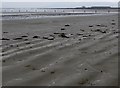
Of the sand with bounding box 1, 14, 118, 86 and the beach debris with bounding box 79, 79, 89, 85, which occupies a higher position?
the beach debris with bounding box 79, 79, 89, 85

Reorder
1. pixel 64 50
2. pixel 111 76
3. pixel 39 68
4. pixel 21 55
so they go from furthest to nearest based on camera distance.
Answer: pixel 64 50, pixel 21 55, pixel 39 68, pixel 111 76

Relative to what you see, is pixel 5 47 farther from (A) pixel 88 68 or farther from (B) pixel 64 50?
(A) pixel 88 68

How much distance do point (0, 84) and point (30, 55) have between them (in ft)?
8.33

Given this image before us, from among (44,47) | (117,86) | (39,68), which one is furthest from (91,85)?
(44,47)

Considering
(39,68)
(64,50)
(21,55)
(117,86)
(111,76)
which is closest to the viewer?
(117,86)

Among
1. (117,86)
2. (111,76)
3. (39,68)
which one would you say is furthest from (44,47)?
(117,86)

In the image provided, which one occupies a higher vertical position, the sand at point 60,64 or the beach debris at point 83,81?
the beach debris at point 83,81

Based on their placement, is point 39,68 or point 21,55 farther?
point 21,55

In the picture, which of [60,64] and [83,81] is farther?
[60,64]

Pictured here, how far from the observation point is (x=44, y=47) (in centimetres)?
880

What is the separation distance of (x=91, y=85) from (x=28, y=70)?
1.53 metres

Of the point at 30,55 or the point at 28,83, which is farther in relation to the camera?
the point at 30,55

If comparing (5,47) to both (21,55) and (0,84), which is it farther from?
(0,84)

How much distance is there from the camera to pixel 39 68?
20.2 feet
